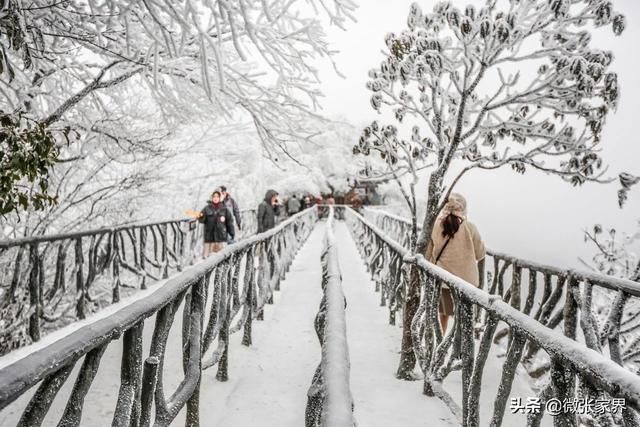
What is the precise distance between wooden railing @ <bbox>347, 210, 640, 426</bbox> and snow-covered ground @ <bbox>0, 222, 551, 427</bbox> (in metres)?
0.35

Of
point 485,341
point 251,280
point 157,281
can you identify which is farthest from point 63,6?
point 157,281

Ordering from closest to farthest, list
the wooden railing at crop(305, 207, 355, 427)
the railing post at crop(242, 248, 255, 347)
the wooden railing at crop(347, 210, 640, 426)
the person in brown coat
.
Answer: the wooden railing at crop(305, 207, 355, 427)
the wooden railing at crop(347, 210, 640, 426)
the person in brown coat
the railing post at crop(242, 248, 255, 347)

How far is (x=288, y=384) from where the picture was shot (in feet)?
12.1

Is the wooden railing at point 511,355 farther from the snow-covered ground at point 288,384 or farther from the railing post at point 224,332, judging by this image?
the railing post at point 224,332

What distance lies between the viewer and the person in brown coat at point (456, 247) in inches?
173

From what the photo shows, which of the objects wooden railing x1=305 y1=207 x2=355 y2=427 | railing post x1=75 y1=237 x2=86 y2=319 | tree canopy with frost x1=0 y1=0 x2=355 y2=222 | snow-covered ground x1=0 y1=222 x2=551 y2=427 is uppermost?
tree canopy with frost x1=0 y1=0 x2=355 y2=222

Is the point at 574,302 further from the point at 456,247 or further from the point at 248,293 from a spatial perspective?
the point at 248,293

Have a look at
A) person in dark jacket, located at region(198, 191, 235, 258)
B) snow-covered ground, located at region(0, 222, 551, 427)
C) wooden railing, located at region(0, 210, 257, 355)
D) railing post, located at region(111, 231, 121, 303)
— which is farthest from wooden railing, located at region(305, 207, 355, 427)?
person in dark jacket, located at region(198, 191, 235, 258)

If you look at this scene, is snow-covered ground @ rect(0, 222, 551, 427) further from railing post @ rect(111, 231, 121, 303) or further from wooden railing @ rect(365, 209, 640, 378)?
railing post @ rect(111, 231, 121, 303)

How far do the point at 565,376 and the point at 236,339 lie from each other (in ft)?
12.2

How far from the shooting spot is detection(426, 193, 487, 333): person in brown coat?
4.39 m

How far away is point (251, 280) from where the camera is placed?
473 centimetres

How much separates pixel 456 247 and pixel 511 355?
237 cm

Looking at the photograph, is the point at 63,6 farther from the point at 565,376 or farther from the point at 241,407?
the point at 565,376
